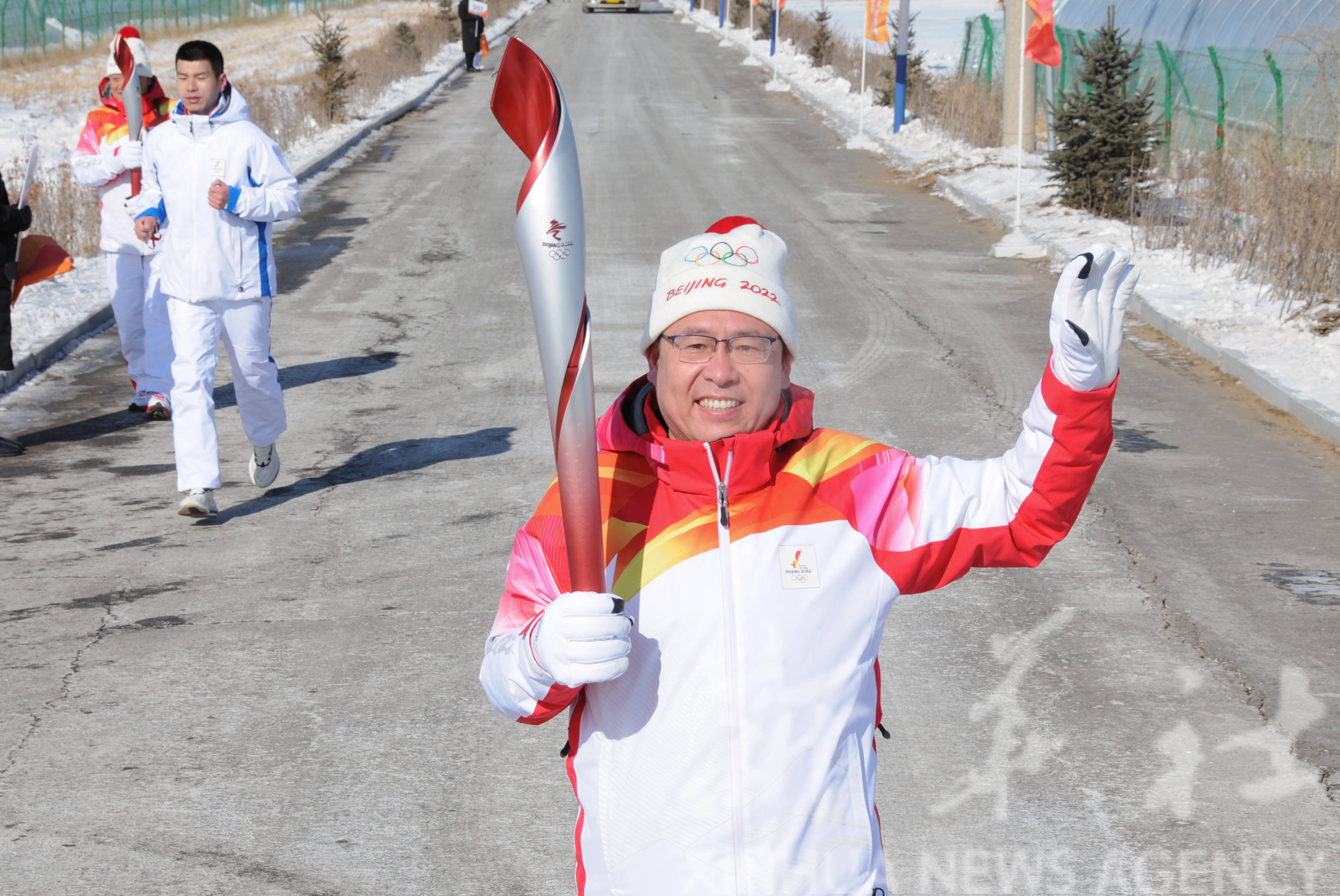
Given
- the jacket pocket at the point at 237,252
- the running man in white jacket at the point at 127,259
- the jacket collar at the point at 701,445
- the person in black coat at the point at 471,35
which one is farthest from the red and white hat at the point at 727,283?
the person in black coat at the point at 471,35

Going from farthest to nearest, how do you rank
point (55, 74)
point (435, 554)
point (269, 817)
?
point (55, 74) < point (435, 554) < point (269, 817)

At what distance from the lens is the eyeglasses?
254 centimetres

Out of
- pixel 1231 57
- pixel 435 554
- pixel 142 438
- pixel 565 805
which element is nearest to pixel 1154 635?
pixel 565 805

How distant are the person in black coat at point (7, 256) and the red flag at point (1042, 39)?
978 cm

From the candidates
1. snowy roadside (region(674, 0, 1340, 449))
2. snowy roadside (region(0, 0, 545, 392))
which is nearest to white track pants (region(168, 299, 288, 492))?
snowy roadside (region(0, 0, 545, 392))

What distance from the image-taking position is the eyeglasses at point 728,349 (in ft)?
8.32

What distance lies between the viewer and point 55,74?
138ft

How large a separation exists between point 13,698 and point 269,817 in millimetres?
1489

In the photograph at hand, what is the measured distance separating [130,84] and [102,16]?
49572 millimetres

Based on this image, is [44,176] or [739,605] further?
[44,176]

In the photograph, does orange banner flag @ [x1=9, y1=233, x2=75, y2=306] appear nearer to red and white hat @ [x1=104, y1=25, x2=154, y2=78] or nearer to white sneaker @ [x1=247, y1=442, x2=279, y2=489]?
red and white hat @ [x1=104, y1=25, x2=154, y2=78]

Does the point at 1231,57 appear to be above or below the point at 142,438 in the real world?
above

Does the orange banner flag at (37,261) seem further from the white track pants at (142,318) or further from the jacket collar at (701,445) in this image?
the jacket collar at (701,445)

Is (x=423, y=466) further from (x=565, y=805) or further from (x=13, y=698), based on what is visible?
(x=565, y=805)
